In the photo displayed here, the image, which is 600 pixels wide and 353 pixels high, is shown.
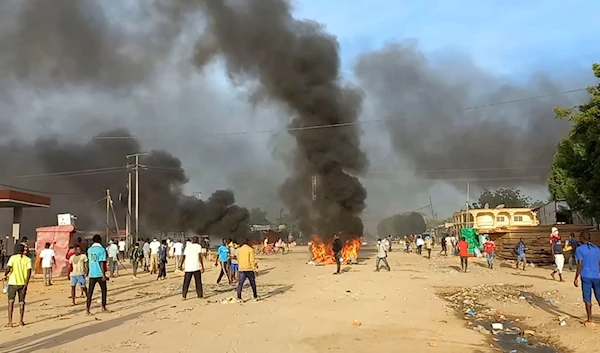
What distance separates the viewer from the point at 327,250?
1137 inches

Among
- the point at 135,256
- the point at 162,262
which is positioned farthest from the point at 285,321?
the point at 135,256

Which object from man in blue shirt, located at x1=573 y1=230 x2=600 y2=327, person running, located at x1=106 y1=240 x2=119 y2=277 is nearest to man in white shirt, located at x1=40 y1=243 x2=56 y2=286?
person running, located at x1=106 y1=240 x2=119 y2=277

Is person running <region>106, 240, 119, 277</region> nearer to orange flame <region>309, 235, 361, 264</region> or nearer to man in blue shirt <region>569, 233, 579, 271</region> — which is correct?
orange flame <region>309, 235, 361, 264</region>

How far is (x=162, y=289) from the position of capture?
15.9 m

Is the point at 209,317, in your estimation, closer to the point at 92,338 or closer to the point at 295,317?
the point at 295,317

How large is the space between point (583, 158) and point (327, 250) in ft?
43.2

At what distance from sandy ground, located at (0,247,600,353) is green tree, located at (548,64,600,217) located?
7045 mm

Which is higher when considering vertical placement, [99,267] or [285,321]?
[99,267]

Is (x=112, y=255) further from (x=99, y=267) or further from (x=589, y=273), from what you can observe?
(x=589, y=273)

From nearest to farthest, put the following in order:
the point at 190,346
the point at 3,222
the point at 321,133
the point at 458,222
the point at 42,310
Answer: the point at 190,346, the point at 42,310, the point at 321,133, the point at 458,222, the point at 3,222

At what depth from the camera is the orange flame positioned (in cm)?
2827

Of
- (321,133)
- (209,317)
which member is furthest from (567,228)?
(209,317)

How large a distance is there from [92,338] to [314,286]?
877 cm

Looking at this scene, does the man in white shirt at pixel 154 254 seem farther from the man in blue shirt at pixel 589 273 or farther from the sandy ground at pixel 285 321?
the man in blue shirt at pixel 589 273
